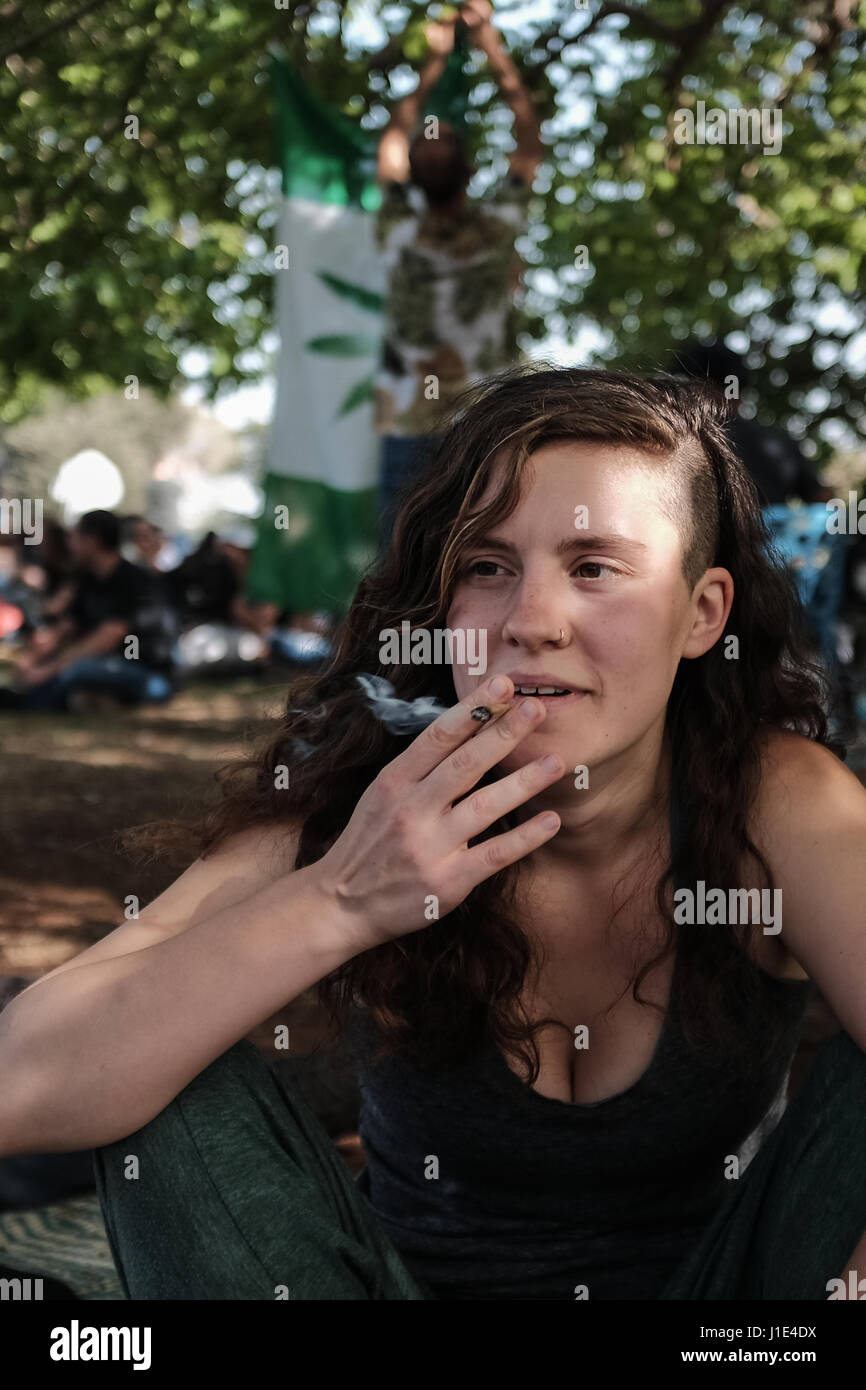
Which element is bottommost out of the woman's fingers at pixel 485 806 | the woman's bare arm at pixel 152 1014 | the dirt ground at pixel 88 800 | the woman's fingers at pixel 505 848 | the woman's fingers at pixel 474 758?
the woman's bare arm at pixel 152 1014

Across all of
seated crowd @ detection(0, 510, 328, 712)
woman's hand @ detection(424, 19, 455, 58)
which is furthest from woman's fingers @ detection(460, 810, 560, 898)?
seated crowd @ detection(0, 510, 328, 712)

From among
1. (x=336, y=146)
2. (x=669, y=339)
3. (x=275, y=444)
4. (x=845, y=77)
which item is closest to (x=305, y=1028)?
(x=275, y=444)

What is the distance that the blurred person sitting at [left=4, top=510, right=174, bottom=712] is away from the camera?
10227 millimetres

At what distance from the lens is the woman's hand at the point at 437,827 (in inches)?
70.3

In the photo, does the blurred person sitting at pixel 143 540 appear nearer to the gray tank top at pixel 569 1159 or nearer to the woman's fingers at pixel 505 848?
the gray tank top at pixel 569 1159

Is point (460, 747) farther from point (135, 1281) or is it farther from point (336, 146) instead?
point (336, 146)

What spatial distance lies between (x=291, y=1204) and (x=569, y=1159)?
16.8 inches

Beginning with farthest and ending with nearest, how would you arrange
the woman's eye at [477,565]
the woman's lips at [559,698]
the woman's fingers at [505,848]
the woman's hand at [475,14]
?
the woman's hand at [475,14], the woman's eye at [477,565], the woman's lips at [559,698], the woman's fingers at [505,848]

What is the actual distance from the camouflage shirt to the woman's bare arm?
408 centimetres

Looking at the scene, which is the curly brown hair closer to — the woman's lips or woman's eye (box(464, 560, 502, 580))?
woman's eye (box(464, 560, 502, 580))

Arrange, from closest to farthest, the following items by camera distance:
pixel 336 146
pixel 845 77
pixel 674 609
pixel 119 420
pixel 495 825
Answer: pixel 674 609
pixel 495 825
pixel 336 146
pixel 845 77
pixel 119 420

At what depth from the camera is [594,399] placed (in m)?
2.11

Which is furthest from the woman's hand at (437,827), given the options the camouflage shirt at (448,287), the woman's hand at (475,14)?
the woman's hand at (475,14)

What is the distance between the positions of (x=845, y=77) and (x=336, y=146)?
270 centimetres
